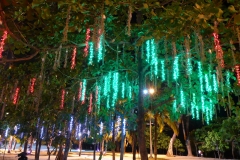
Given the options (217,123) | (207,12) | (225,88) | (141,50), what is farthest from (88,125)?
(217,123)

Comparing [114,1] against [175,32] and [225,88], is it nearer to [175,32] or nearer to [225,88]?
[175,32]

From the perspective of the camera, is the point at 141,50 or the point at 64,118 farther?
the point at 64,118

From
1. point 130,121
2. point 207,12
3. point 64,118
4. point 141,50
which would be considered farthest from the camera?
point 130,121

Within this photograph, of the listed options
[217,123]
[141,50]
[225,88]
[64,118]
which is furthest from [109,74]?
[217,123]

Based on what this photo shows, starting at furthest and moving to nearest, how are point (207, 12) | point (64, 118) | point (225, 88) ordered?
point (64, 118) → point (225, 88) → point (207, 12)

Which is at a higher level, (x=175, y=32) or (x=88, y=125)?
(x=175, y=32)

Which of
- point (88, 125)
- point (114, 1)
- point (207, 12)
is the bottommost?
point (88, 125)

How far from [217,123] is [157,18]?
28.8 m

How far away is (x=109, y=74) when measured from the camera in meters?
9.16

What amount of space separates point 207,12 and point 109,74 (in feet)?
18.9

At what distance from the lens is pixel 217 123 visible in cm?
3008

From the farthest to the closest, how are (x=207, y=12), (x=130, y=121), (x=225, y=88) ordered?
(x=130, y=121)
(x=225, y=88)
(x=207, y=12)

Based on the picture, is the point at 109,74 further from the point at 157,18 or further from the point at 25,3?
the point at 25,3

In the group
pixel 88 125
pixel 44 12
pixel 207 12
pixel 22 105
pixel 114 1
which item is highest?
pixel 114 1
